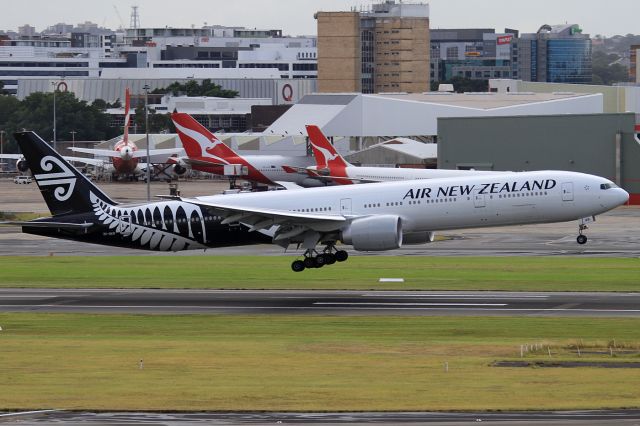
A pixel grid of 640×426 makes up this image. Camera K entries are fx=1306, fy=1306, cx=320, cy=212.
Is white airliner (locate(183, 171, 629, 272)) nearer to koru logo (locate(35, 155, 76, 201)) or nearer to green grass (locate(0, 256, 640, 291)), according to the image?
green grass (locate(0, 256, 640, 291))

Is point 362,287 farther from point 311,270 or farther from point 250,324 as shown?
point 250,324

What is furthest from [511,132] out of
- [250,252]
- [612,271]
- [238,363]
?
[238,363]

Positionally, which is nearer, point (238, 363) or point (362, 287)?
point (238, 363)

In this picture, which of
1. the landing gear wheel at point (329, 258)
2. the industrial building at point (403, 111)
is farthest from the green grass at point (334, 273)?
the industrial building at point (403, 111)

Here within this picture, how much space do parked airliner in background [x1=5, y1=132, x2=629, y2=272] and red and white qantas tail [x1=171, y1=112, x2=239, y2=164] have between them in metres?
60.0

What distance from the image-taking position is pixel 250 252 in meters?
76.8

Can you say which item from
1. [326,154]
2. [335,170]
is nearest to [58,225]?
[335,170]

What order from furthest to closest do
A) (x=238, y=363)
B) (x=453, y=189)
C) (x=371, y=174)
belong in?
(x=371, y=174), (x=453, y=189), (x=238, y=363)

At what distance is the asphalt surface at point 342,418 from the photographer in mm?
28656

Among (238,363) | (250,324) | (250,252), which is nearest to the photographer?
(238,363)

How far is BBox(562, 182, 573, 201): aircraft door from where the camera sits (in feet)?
185

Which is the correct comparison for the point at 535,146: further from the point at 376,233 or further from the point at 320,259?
the point at 376,233

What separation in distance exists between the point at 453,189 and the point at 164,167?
118m

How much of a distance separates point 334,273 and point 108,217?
11.3 metres
